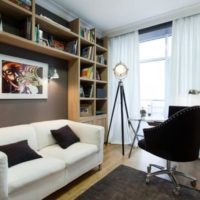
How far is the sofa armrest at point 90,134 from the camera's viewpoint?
234 cm

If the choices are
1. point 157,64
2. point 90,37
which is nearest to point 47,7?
point 90,37

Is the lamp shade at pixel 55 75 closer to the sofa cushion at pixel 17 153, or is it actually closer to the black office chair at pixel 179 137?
the sofa cushion at pixel 17 153

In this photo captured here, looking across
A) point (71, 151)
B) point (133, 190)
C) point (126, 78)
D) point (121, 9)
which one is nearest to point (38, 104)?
point (71, 151)

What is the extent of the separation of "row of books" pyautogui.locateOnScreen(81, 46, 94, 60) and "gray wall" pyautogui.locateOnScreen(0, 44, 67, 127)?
0.44 meters

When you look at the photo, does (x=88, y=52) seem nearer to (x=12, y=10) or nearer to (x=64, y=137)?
(x=12, y=10)

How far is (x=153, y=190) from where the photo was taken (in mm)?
1878

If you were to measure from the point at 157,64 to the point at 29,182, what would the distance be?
312 cm

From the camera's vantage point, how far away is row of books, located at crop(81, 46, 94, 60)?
321 cm

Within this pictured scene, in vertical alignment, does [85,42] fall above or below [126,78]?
above

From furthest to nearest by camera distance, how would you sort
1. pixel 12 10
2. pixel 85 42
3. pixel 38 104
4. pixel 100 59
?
pixel 100 59 < pixel 85 42 < pixel 38 104 < pixel 12 10

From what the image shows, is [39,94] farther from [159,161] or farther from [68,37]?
[159,161]

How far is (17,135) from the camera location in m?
1.95

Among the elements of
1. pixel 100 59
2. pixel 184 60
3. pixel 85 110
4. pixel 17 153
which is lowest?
pixel 17 153

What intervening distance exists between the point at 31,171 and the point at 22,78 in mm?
1409
